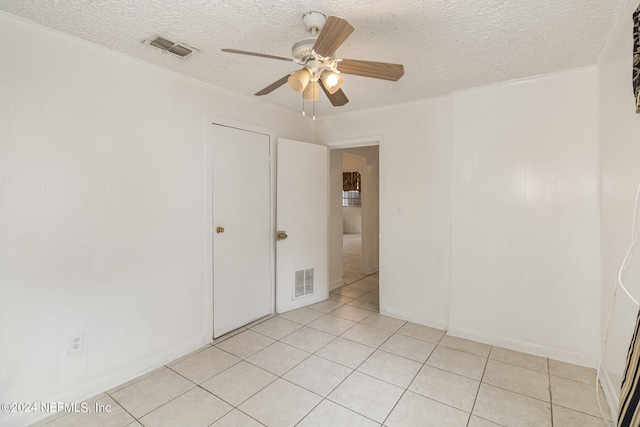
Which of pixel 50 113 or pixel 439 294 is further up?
pixel 50 113

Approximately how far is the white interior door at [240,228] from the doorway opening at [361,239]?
1.29 m

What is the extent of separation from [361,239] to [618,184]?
4037 millimetres

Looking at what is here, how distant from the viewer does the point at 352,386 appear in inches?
84.6

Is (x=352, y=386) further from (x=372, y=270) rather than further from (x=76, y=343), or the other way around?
(x=372, y=270)

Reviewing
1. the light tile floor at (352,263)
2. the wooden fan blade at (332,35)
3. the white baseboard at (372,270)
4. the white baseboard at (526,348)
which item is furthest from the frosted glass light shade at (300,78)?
the white baseboard at (372,270)

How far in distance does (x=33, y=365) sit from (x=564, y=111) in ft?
13.9

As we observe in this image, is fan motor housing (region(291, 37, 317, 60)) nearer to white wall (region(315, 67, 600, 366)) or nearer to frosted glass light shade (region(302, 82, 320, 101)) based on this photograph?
frosted glass light shade (region(302, 82, 320, 101))

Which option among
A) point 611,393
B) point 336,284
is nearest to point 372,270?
point 336,284

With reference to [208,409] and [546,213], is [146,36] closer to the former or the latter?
[208,409]

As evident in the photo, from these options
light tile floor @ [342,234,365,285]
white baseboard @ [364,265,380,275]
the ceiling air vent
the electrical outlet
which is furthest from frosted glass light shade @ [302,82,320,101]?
white baseboard @ [364,265,380,275]

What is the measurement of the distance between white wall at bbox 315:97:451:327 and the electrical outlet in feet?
9.19

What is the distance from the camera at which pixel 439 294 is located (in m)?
3.14

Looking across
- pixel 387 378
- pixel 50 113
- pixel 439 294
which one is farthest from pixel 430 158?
pixel 50 113

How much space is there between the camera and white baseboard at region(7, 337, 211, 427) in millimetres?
1767
